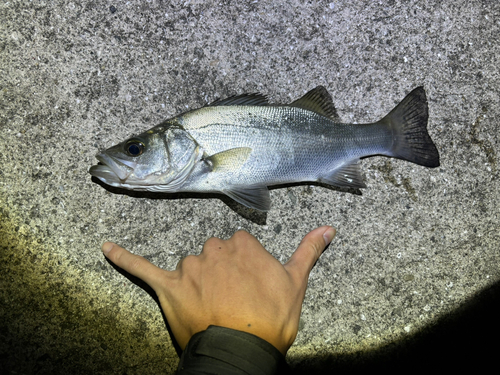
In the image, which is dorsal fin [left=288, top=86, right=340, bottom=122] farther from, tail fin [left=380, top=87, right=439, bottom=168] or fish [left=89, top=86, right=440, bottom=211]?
tail fin [left=380, top=87, right=439, bottom=168]

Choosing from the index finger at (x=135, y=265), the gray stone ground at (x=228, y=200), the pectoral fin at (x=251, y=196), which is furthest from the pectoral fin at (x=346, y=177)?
the index finger at (x=135, y=265)

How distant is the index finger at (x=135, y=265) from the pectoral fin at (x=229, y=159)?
2.74ft

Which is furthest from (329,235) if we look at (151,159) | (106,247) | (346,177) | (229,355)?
(106,247)

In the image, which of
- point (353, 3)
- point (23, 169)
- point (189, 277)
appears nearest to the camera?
point (189, 277)

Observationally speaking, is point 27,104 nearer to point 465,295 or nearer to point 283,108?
point 283,108

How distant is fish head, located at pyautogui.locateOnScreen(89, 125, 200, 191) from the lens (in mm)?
2297

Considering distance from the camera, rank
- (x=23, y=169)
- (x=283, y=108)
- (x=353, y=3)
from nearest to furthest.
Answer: (x=283, y=108)
(x=23, y=169)
(x=353, y=3)

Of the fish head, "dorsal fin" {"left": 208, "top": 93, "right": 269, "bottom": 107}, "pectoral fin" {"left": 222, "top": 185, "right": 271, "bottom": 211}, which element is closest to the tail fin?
"dorsal fin" {"left": 208, "top": 93, "right": 269, "bottom": 107}

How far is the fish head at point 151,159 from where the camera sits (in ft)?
7.54

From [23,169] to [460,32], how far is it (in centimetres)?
384

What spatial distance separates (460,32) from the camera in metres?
2.89

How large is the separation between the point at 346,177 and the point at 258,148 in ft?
2.45

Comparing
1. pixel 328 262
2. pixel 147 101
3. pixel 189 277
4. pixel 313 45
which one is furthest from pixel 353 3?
pixel 189 277

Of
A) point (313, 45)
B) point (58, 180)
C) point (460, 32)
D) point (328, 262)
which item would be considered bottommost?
point (328, 262)
